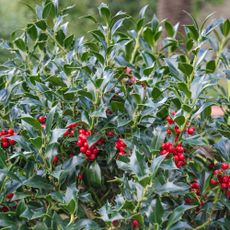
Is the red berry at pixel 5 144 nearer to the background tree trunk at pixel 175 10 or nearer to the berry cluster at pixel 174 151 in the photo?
the berry cluster at pixel 174 151

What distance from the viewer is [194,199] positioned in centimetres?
216

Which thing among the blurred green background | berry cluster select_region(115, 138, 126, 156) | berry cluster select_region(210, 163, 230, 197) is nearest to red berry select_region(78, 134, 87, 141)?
berry cluster select_region(115, 138, 126, 156)

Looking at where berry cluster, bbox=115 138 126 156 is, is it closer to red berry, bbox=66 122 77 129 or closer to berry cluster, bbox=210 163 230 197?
red berry, bbox=66 122 77 129

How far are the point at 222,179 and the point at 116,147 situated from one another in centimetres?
41

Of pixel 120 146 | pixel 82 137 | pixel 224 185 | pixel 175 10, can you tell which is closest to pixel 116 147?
pixel 120 146

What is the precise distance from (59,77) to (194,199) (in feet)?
2.34

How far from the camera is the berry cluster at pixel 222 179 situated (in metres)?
2.07

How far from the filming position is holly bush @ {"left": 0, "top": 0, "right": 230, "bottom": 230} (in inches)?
74.9

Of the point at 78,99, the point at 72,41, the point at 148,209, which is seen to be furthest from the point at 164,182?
the point at 72,41

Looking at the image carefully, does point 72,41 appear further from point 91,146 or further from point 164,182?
point 164,182

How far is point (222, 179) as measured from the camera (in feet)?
6.83

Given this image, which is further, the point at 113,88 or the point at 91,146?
the point at 113,88

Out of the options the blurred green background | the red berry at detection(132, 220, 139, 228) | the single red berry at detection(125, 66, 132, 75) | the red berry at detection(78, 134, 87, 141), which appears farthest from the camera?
the blurred green background

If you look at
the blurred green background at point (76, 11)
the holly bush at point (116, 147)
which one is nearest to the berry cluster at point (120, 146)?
the holly bush at point (116, 147)
